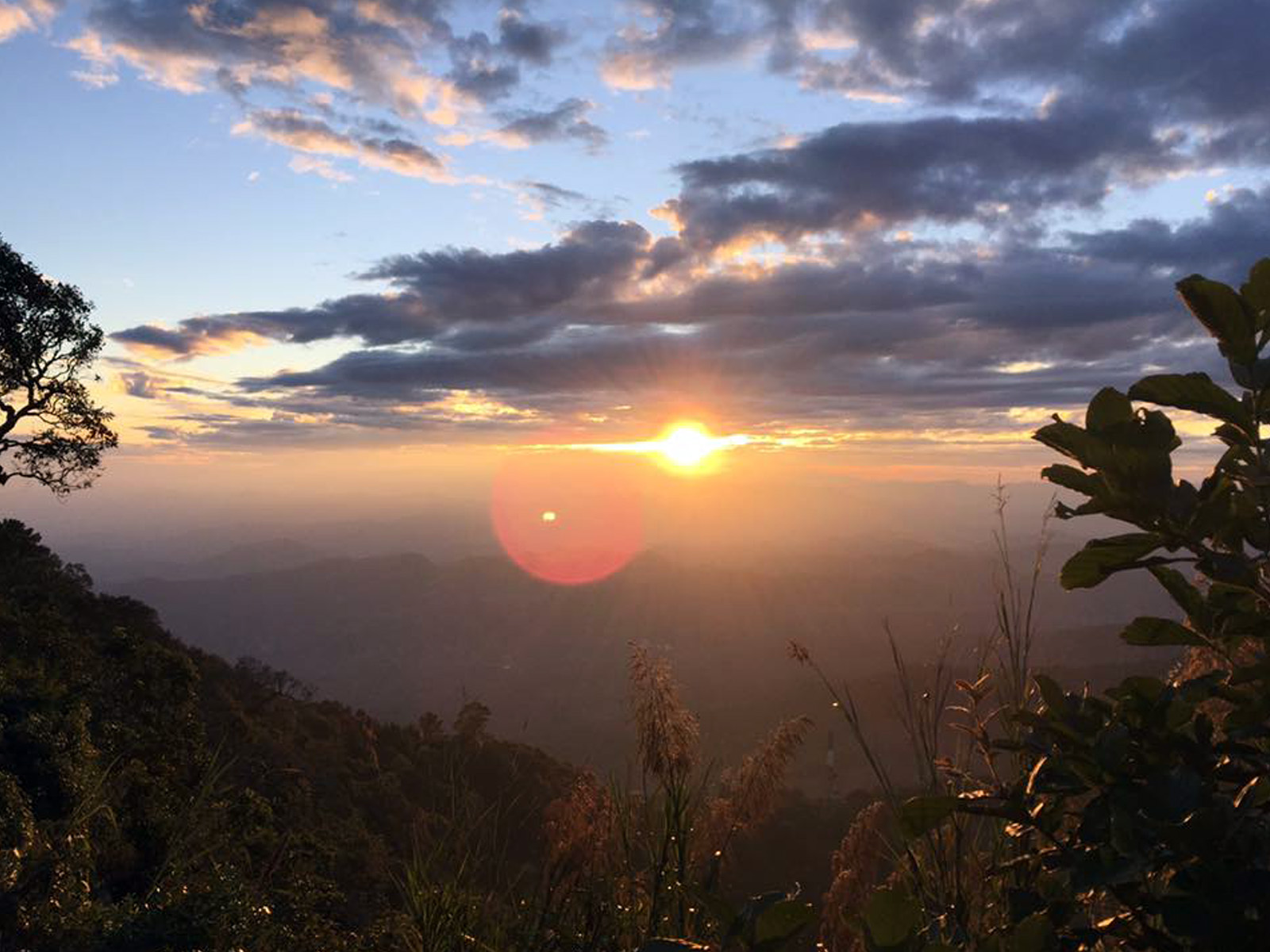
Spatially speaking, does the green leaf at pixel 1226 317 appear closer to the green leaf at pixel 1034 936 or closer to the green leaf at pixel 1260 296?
the green leaf at pixel 1260 296

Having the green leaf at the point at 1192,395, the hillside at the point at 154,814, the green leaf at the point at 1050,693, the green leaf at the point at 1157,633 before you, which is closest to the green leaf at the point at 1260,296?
the green leaf at the point at 1192,395

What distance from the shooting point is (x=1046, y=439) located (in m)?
1.40

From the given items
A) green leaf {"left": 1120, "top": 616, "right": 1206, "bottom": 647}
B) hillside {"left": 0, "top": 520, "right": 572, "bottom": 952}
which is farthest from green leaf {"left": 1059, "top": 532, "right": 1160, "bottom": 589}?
hillside {"left": 0, "top": 520, "right": 572, "bottom": 952}

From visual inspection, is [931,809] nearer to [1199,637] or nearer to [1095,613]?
[1199,637]

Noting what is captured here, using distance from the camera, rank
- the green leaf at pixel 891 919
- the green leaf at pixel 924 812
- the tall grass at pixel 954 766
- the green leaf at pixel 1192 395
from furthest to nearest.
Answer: the tall grass at pixel 954 766, the green leaf at pixel 1192 395, the green leaf at pixel 924 812, the green leaf at pixel 891 919

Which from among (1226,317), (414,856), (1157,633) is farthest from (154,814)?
(1226,317)

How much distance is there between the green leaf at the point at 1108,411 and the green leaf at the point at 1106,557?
18 cm

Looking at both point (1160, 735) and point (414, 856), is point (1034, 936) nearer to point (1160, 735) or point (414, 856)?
point (1160, 735)

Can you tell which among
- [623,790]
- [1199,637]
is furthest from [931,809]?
[623,790]

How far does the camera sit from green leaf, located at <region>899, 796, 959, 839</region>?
50.0 inches

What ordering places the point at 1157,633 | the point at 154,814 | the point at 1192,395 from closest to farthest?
the point at 1192,395 → the point at 1157,633 → the point at 154,814

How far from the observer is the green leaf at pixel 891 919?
3.82 feet

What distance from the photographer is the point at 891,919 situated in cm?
117

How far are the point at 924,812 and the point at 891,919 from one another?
0.58 feet
